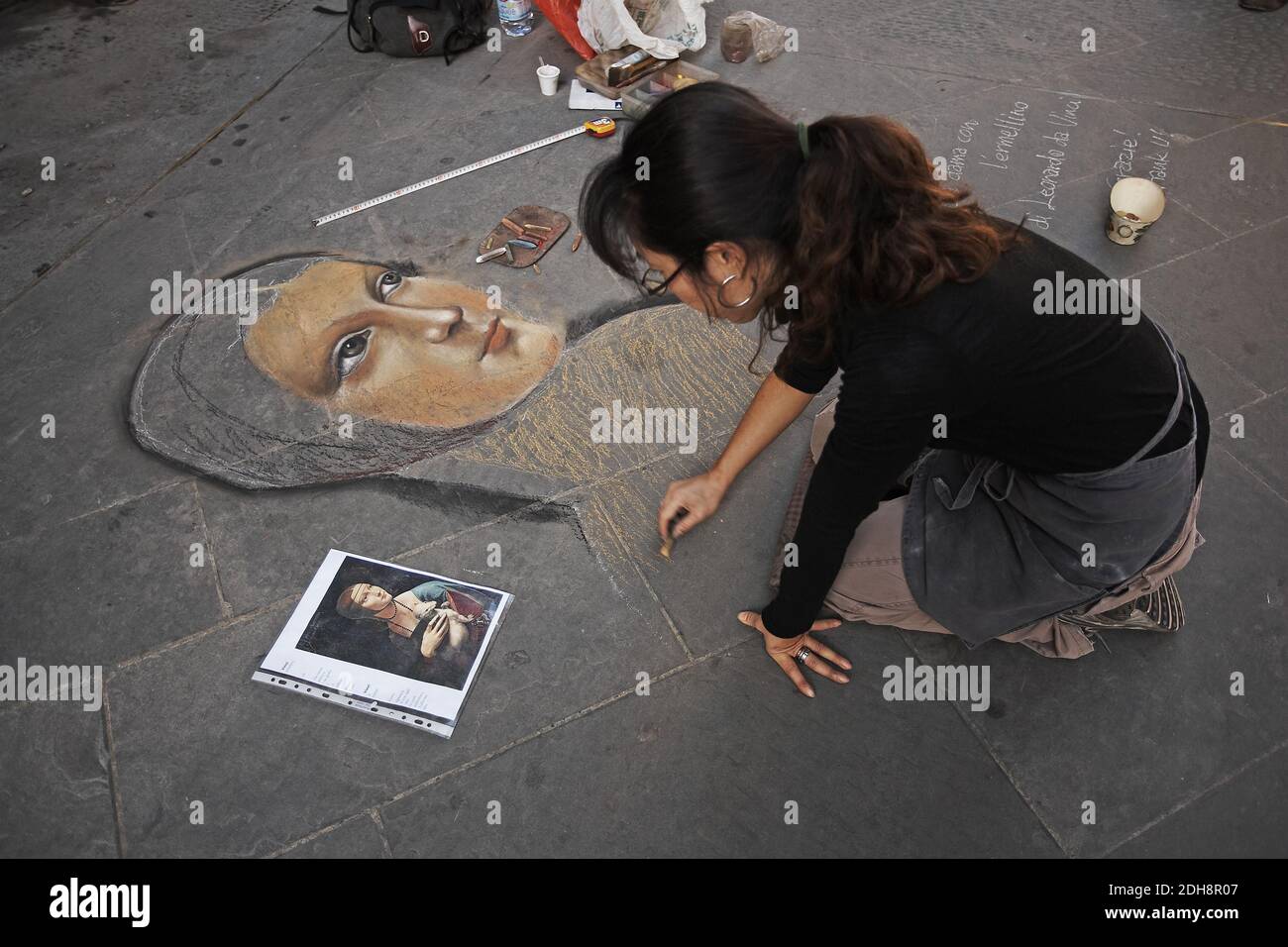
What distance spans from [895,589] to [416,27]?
440cm

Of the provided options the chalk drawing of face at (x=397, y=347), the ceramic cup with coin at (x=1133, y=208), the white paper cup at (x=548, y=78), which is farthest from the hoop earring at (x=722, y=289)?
the white paper cup at (x=548, y=78)

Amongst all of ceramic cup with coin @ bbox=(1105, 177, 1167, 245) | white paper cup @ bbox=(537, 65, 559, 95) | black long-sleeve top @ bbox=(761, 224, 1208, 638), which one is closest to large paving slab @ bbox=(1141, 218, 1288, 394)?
ceramic cup with coin @ bbox=(1105, 177, 1167, 245)

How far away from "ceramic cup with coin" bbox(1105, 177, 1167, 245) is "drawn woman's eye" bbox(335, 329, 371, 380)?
10.7ft

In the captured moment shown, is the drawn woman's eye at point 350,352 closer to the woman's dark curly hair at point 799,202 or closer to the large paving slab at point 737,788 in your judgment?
the large paving slab at point 737,788

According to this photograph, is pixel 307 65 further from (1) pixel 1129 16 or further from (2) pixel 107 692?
(1) pixel 1129 16

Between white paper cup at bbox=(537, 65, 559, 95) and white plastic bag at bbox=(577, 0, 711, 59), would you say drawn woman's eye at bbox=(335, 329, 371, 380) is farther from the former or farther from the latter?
white plastic bag at bbox=(577, 0, 711, 59)

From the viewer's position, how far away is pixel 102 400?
3.32 m

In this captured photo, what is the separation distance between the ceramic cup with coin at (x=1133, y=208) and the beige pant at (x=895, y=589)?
5.74 feet

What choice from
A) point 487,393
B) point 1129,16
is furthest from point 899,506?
point 1129,16

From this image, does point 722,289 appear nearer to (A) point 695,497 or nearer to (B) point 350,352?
(A) point 695,497

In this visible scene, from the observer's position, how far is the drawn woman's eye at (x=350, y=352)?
334 centimetres

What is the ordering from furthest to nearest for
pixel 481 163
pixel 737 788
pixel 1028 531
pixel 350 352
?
pixel 481 163 < pixel 350 352 < pixel 737 788 < pixel 1028 531

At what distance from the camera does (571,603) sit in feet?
8.89

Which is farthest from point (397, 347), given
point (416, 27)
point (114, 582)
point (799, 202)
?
point (416, 27)
